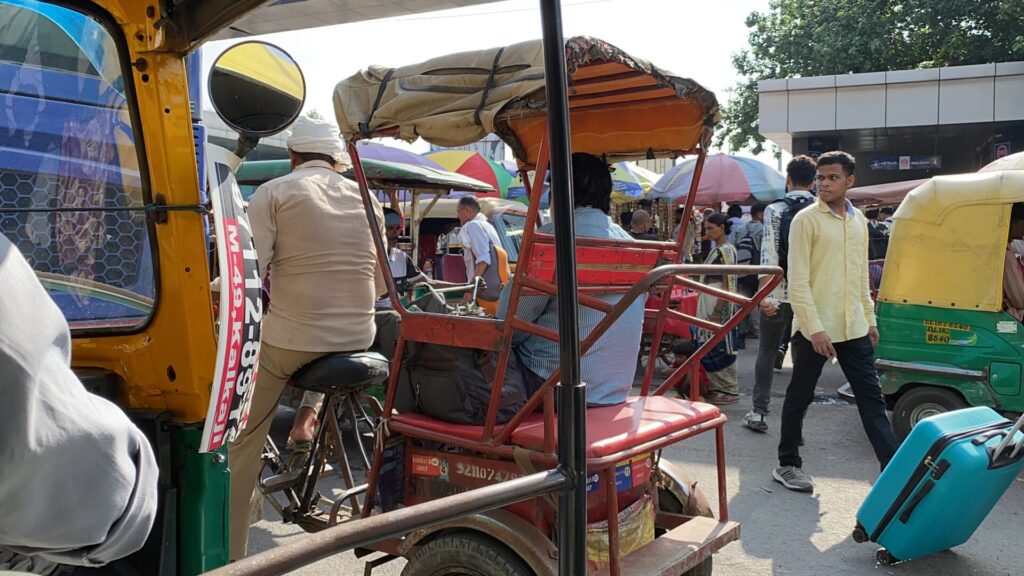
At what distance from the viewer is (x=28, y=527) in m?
1.00

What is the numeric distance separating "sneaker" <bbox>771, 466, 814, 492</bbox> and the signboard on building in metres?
17.3

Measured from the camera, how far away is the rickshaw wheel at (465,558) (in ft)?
8.73

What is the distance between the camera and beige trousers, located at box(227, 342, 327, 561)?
3381mm

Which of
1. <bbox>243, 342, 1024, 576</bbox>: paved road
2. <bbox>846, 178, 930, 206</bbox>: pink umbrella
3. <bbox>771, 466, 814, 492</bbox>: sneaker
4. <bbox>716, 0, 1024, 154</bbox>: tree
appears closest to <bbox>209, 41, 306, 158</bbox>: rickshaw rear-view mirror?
<bbox>243, 342, 1024, 576</bbox>: paved road

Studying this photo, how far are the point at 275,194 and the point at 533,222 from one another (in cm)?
127

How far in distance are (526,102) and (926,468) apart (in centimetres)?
237

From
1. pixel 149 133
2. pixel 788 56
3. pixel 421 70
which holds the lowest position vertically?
pixel 149 133

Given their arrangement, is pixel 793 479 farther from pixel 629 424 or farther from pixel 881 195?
pixel 881 195

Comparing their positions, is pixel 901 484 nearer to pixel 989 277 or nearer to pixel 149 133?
pixel 989 277

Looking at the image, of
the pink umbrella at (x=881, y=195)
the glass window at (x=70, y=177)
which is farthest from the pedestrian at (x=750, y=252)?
the glass window at (x=70, y=177)

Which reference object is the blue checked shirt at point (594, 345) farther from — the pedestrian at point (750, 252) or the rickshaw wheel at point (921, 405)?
the pedestrian at point (750, 252)

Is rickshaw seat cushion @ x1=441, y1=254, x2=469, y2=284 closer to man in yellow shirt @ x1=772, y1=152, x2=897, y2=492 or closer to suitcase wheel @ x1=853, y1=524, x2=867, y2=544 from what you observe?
man in yellow shirt @ x1=772, y1=152, x2=897, y2=492

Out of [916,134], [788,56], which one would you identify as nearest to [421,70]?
[916,134]

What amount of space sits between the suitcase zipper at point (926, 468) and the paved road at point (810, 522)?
0.19 meters
